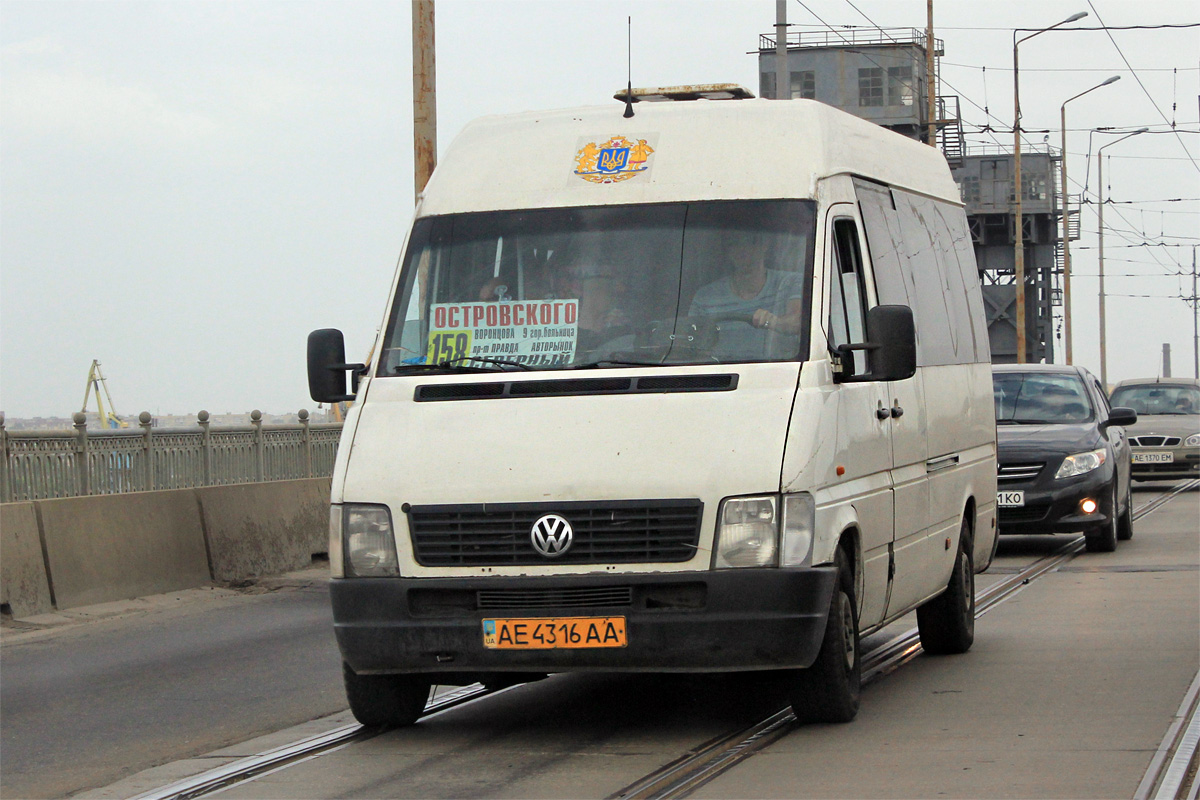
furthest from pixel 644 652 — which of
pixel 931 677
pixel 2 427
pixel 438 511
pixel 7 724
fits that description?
pixel 2 427

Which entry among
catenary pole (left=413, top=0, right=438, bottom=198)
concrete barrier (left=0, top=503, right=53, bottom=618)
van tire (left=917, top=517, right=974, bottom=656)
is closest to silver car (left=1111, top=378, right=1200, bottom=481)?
catenary pole (left=413, top=0, right=438, bottom=198)

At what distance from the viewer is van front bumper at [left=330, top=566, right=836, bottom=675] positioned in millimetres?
6816

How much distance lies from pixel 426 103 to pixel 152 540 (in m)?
4.83

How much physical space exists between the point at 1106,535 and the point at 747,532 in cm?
1085

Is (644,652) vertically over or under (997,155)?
under

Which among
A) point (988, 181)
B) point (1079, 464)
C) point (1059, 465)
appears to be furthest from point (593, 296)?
point (988, 181)

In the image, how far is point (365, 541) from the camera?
23.5 ft

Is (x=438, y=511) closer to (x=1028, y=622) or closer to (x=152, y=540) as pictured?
(x=1028, y=622)

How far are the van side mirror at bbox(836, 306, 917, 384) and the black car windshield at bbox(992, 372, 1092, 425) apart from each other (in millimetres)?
10481

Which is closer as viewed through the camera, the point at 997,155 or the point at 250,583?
the point at 250,583

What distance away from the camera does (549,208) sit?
794 cm

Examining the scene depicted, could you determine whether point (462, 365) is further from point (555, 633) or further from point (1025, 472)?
point (1025, 472)

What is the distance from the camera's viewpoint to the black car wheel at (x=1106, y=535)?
1662cm

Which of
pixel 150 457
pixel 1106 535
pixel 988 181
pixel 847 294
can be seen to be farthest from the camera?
pixel 988 181
